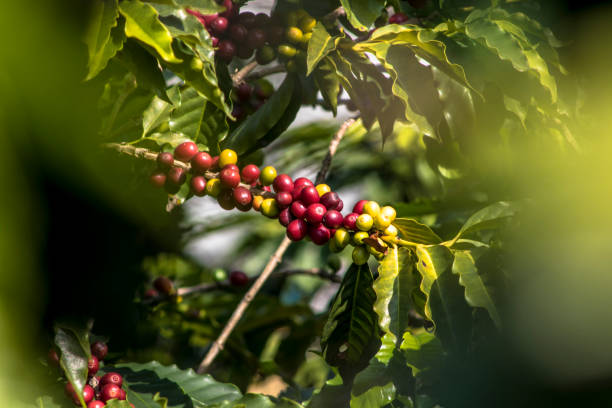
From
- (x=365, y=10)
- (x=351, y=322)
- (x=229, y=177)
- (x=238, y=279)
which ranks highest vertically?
(x=365, y=10)

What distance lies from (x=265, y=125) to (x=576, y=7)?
0.75 meters

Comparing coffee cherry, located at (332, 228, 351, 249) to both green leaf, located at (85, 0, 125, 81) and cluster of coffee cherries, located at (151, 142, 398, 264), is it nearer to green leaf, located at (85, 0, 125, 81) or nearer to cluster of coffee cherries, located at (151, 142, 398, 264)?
cluster of coffee cherries, located at (151, 142, 398, 264)

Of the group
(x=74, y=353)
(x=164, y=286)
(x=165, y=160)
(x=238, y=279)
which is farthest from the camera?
(x=238, y=279)

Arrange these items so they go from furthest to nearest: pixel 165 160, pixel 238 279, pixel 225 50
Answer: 1. pixel 238 279
2. pixel 225 50
3. pixel 165 160

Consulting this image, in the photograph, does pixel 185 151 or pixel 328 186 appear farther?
pixel 328 186

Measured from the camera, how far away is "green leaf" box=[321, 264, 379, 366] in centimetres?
97

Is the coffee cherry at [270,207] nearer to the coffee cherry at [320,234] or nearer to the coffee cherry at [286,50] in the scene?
the coffee cherry at [320,234]

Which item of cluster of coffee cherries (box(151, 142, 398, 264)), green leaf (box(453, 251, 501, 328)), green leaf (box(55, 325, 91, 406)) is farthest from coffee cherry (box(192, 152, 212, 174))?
green leaf (box(453, 251, 501, 328))

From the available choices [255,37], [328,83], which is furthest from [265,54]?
[328,83]

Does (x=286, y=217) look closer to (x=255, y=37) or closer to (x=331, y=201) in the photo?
(x=331, y=201)

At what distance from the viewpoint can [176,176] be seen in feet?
3.28

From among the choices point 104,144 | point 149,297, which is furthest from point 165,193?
point 149,297

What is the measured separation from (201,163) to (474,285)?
48 cm

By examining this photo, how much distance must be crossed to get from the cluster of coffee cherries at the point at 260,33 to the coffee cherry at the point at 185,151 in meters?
0.24
